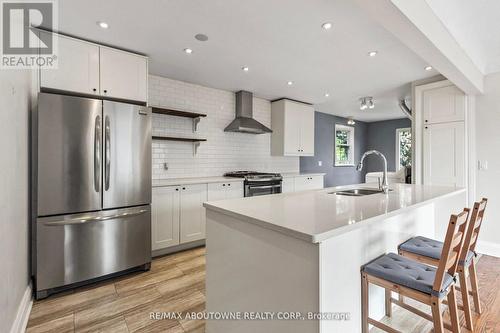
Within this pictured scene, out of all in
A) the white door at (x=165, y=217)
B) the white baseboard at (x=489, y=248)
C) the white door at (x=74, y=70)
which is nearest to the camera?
the white door at (x=74, y=70)

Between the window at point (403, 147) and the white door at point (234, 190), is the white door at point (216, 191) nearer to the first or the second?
the white door at point (234, 190)

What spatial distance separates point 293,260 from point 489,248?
3.74 metres

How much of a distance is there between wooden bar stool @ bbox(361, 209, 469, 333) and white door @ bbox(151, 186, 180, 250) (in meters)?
2.40

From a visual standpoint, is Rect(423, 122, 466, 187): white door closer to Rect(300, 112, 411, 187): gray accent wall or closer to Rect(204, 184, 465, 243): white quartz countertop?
Rect(204, 184, 465, 243): white quartz countertop

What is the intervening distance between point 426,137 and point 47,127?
184 inches

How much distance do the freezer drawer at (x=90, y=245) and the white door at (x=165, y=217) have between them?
310 millimetres

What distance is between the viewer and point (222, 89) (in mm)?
4285

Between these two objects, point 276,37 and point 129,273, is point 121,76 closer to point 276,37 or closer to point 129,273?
point 276,37

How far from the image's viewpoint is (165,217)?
3.12 m

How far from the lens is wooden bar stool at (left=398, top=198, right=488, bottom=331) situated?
1.65 meters

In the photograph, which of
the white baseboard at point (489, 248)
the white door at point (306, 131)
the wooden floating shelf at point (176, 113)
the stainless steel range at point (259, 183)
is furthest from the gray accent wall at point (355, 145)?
the white baseboard at point (489, 248)

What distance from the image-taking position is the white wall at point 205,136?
12.1 ft

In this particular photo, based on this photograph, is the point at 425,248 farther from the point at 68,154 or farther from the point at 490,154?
the point at 68,154

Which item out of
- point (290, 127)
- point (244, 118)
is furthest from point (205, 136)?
point (290, 127)
